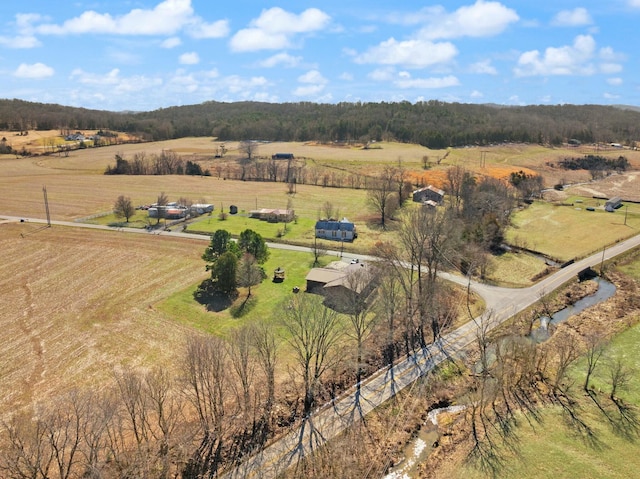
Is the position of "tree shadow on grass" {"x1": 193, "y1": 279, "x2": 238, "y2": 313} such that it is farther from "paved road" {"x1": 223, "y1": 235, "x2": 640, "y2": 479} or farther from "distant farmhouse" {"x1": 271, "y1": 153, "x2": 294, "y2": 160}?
"distant farmhouse" {"x1": 271, "y1": 153, "x2": 294, "y2": 160}

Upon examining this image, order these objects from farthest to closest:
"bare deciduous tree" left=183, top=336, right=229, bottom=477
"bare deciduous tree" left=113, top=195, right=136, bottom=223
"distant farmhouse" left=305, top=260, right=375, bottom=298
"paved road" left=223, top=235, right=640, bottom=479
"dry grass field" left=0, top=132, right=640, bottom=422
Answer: "bare deciduous tree" left=113, top=195, right=136, bottom=223 < "distant farmhouse" left=305, top=260, right=375, bottom=298 < "dry grass field" left=0, top=132, right=640, bottom=422 < "paved road" left=223, top=235, right=640, bottom=479 < "bare deciduous tree" left=183, top=336, right=229, bottom=477

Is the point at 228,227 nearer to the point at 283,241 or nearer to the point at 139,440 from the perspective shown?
the point at 283,241

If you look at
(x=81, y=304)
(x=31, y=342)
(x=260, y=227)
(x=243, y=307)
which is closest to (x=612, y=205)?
(x=260, y=227)

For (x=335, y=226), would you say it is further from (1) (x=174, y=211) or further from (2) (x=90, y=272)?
(2) (x=90, y=272)

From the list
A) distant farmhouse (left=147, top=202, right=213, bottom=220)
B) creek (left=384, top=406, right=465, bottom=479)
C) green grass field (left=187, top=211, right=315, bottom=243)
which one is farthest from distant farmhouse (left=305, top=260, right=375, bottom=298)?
distant farmhouse (left=147, top=202, right=213, bottom=220)

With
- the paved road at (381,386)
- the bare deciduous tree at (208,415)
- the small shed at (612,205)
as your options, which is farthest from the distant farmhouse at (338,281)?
the small shed at (612,205)

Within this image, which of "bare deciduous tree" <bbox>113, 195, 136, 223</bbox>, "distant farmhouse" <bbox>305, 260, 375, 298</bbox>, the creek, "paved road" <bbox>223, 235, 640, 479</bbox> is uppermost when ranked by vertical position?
"bare deciduous tree" <bbox>113, 195, 136, 223</bbox>

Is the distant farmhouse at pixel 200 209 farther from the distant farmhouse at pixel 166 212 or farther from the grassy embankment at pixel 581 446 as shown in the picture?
the grassy embankment at pixel 581 446
